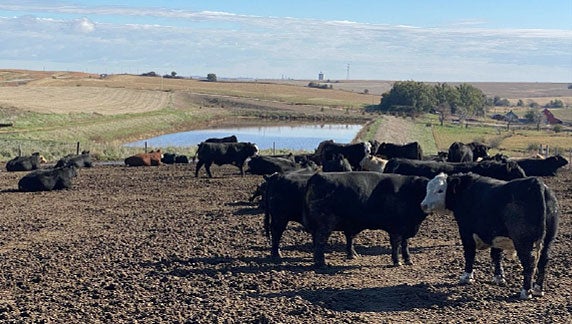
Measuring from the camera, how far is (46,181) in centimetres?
2284

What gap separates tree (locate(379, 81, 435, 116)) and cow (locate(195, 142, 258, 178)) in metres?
74.2

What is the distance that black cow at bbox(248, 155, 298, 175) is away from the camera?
25019mm

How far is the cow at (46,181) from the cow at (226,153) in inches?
228

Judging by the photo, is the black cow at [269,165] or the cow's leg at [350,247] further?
the black cow at [269,165]

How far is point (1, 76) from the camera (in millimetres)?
129125

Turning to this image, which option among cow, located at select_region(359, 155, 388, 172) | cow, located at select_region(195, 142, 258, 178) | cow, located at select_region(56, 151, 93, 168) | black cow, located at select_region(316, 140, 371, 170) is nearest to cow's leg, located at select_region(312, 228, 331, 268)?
cow, located at select_region(359, 155, 388, 172)

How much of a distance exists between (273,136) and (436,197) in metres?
52.5

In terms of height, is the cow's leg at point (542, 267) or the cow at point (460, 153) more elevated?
the cow at point (460, 153)

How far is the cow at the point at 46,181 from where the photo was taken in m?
22.7

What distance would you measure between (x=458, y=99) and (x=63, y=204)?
9674 cm

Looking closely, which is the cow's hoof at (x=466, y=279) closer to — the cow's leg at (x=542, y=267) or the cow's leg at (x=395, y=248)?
the cow's leg at (x=542, y=267)

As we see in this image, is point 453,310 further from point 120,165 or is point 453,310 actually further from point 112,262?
point 120,165

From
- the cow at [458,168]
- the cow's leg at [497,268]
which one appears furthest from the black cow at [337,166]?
the cow's leg at [497,268]

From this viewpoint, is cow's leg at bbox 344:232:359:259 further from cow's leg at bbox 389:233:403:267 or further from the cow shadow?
the cow shadow
